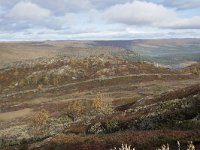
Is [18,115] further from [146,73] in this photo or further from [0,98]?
[146,73]

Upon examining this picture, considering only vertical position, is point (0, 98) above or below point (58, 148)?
below

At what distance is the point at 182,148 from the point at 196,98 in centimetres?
1442

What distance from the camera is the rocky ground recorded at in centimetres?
2677

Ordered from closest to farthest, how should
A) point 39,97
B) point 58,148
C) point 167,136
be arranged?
point 167,136
point 58,148
point 39,97

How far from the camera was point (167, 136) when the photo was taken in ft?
65.6

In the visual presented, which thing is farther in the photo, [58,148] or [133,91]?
[133,91]

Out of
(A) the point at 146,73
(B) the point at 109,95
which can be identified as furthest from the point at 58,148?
(A) the point at 146,73

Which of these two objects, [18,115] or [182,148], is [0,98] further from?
[182,148]

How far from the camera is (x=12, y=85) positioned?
481ft

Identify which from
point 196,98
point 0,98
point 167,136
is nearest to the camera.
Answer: point 167,136

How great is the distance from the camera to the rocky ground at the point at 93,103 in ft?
87.8

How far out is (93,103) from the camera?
81750 millimetres

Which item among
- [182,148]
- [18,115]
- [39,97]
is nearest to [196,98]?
[182,148]

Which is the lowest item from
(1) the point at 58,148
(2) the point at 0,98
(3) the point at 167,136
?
(2) the point at 0,98
